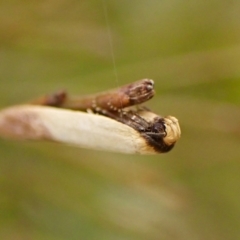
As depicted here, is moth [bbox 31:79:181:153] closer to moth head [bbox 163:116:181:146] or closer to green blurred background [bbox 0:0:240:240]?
moth head [bbox 163:116:181:146]

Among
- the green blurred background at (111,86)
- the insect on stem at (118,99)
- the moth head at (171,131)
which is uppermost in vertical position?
the green blurred background at (111,86)

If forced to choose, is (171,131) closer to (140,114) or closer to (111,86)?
(140,114)

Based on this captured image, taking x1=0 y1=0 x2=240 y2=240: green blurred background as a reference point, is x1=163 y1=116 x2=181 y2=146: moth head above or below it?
below

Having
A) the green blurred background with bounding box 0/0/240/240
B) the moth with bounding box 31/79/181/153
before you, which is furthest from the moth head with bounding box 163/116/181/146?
the green blurred background with bounding box 0/0/240/240

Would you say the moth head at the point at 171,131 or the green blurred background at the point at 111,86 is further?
the green blurred background at the point at 111,86

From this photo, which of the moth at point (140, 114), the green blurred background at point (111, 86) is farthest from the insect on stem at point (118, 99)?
Result: the green blurred background at point (111, 86)

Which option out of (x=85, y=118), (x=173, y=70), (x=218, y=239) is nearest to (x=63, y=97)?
(x=85, y=118)

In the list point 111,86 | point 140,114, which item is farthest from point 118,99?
point 111,86

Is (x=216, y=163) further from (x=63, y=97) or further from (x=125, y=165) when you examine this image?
(x=63, y=97)

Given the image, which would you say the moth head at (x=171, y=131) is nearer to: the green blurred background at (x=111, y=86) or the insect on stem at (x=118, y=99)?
the insect on stem at (x=118, y=99)
